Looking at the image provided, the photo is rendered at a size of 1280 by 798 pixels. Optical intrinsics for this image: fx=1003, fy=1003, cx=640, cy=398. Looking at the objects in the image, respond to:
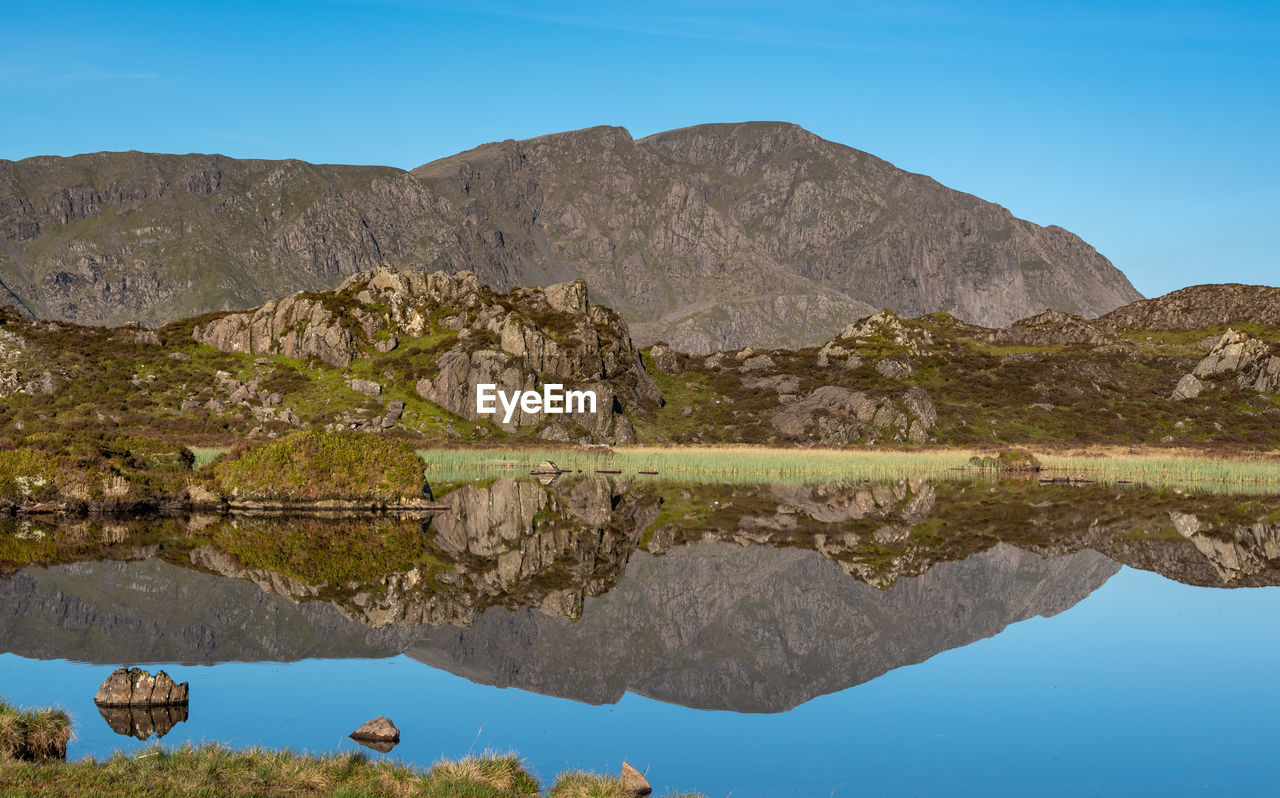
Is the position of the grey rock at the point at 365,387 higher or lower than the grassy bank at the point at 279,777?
higher

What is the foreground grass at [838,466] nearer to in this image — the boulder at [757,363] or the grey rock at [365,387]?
the grey rock at [365,387]

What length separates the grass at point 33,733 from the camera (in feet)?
51.1

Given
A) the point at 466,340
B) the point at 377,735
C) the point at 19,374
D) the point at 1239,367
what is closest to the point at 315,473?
the point at 377,735

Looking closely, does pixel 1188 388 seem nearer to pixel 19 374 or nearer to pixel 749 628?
pixel 749 628

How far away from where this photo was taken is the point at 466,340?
467 ft

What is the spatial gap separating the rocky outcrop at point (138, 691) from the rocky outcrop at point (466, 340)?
102 meters

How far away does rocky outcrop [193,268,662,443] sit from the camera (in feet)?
437

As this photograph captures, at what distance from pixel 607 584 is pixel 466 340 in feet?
369

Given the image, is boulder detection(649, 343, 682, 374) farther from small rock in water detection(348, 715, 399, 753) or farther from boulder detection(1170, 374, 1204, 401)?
small rock in water detection(348, 715, 399, 753)

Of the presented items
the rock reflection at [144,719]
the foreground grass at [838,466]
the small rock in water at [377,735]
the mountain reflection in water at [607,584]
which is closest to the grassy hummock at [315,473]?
the mountain reflection in water at [607,584]

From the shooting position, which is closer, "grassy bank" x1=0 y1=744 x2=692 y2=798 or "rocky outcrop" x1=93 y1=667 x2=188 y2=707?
"grassy bank" x1=0 y1=744 x2=692 y2=798

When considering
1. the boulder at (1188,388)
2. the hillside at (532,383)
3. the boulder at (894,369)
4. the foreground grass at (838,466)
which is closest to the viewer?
the foreground grass at (838,466)

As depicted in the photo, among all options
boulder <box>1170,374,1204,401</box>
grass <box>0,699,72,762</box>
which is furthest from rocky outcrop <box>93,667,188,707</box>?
boulder <box>1170,374,1204,401</box>

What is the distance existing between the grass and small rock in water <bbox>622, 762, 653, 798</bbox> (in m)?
8.94
